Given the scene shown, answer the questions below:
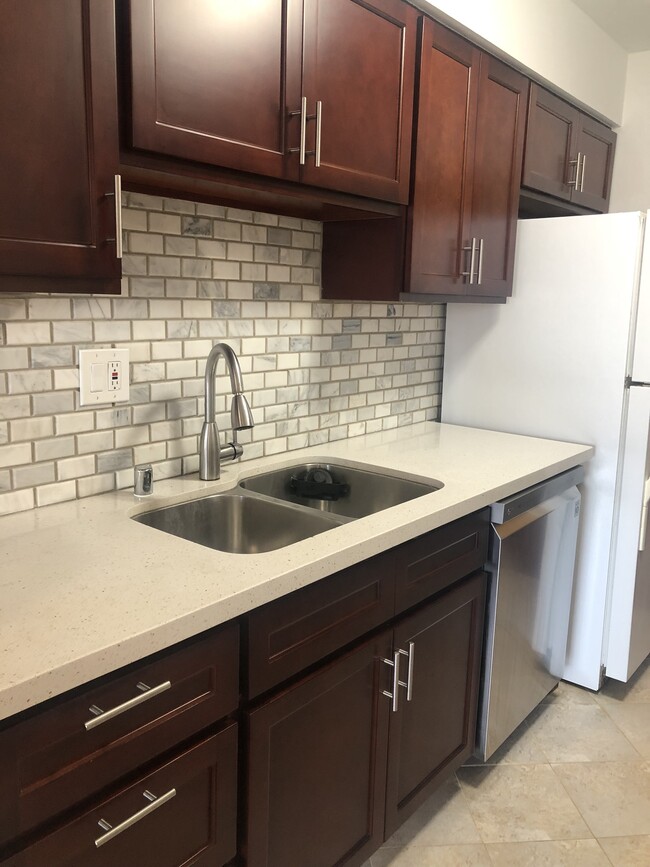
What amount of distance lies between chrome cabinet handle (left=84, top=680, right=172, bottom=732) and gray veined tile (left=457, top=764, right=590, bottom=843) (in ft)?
4.23

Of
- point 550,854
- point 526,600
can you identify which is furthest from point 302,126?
point 550,854

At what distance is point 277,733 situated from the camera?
132cm

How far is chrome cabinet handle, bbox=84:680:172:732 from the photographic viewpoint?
992 mm

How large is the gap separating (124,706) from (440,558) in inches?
36.3

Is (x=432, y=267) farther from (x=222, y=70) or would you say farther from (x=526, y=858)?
(x=526, y=858)

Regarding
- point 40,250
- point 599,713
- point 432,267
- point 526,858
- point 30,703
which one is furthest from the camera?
point 599,713

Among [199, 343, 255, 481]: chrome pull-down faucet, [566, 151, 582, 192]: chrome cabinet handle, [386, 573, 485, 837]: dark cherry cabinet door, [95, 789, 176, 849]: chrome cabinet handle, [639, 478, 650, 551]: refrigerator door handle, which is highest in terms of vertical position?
[566, 151, 582, 192]: chrome cabinet handle

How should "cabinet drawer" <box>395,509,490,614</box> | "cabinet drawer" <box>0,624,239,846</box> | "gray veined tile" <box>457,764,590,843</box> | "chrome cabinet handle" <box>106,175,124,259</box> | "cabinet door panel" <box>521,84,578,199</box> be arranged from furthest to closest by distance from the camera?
"cabinet door panel" <box>521,84,578,199</box>
"gray veined tile" <box>457,764,590,843</box>
"cabinet drawer" <box>395,509,490,614</box>
"chrome cabinet handle" <box>106,175,124,259</box>
"cabinet drawer" <box>0,624,239,846</box>

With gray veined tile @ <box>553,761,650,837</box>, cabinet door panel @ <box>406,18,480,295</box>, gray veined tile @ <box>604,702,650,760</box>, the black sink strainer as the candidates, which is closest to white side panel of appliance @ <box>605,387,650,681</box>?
gray veined tile @ <box>604,702,650,760</box>

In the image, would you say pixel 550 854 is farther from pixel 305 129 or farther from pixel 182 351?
pixel 305 129

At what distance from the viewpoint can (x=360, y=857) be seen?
5.27 feet

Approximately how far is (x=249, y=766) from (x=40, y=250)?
3.16ft

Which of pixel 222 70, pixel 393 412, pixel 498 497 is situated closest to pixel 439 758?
pixel 498 497

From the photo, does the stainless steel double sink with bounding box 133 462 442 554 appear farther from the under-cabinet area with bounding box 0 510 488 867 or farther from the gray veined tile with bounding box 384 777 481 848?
the gray veined tile with bounding box 384 777 481 848
